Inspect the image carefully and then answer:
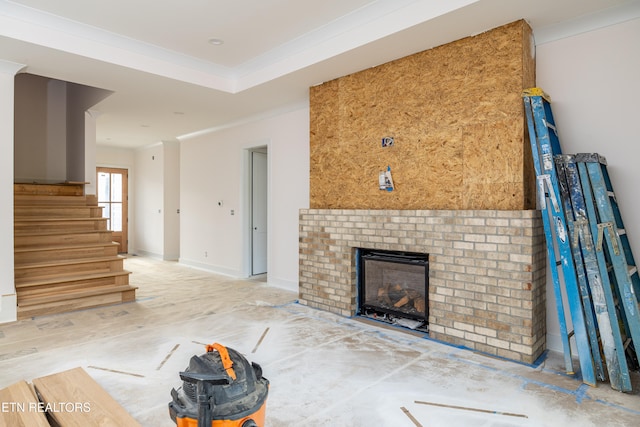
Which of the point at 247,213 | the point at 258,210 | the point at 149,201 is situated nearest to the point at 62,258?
the point at 247,213

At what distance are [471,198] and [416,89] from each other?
1.22 metres

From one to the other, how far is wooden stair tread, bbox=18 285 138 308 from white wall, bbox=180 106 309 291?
2.06 metres

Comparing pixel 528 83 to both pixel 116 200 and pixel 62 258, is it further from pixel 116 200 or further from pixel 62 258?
pixel 116 200

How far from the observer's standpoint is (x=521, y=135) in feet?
10.3

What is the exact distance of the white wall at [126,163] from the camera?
9.69 meters

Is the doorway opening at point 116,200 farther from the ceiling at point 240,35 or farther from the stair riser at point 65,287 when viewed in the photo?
the ceiling at point 240,35

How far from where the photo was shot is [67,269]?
499 cm

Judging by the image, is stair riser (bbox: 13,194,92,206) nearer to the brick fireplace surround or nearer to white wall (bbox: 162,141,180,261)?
white wall (bbox: 162,141,180,261)

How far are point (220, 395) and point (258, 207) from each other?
561 cm

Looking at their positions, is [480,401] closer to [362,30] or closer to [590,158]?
[590,158]

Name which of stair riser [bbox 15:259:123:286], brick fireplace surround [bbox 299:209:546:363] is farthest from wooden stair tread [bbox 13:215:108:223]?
brick fireplace surround [bbox 299:209:546:363]

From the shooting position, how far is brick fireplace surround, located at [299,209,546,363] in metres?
3.06

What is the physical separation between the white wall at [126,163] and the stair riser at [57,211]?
438cm

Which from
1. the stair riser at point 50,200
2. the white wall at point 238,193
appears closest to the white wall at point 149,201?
the white wall at point 238,193
